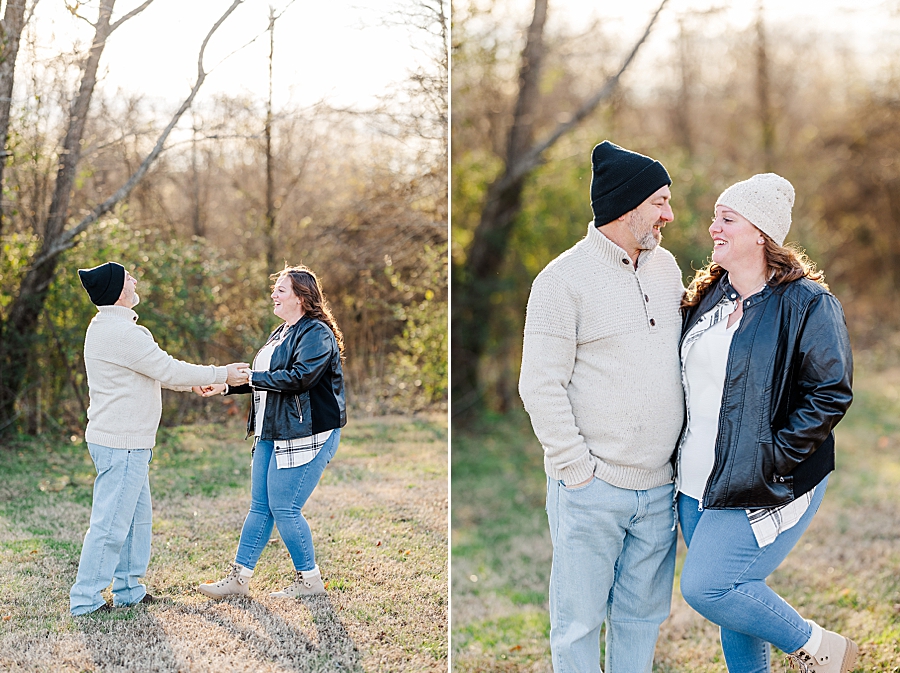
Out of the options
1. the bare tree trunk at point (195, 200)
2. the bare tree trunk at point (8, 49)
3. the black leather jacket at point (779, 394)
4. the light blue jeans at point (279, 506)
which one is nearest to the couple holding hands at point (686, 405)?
the black leather jacket at point (779, 394)

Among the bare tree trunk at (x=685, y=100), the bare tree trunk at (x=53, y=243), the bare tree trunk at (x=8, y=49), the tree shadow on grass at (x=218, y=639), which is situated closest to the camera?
the tree shadow on grass at (x=218, y=639)

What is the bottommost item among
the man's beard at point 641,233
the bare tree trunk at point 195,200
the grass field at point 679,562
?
the grass field at point 679,562

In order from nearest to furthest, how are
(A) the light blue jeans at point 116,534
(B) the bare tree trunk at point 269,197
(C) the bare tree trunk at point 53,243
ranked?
(A) the light blue jeans at point 116,534 → (C) the bare tree trunk at point 53,243 → (B) the bare tree trunk at point 269,197

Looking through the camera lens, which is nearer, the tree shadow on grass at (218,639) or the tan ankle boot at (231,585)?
the tree shadow on grass at (218,639)

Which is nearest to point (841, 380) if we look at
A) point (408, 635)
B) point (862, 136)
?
point (408, 635)

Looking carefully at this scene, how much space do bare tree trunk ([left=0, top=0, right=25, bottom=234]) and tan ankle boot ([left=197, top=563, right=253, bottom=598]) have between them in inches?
94.1

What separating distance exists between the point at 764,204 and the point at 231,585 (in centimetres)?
242

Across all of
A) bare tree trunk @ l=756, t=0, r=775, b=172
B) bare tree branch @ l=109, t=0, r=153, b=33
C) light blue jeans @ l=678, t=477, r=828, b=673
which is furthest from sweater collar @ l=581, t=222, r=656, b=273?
bare tree trunk @ l=756, t=0, r=775, b=172

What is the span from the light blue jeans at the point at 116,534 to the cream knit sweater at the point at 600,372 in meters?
1.59

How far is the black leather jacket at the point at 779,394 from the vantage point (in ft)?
8.76

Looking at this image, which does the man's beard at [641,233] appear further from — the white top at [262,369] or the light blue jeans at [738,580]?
the white top at [262,369]

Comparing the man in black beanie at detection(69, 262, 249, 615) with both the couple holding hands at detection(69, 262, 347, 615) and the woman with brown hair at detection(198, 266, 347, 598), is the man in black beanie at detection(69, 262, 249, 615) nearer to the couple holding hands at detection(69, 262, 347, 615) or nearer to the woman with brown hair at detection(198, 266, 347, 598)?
the couple holding hands at detection(69, 262, 347, 615)

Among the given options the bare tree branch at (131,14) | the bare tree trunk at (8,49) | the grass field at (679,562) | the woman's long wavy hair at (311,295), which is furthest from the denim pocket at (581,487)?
the bare tree trunk at (8,49)

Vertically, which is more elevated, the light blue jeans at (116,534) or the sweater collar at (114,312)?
the sweater collar at (114,312)
